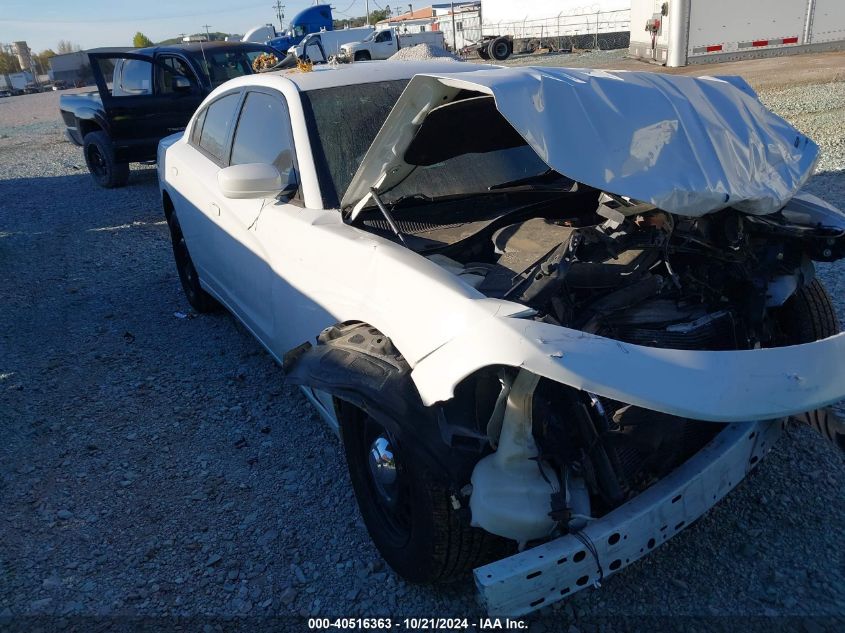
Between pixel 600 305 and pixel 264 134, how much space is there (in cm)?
210

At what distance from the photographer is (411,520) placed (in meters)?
2.34

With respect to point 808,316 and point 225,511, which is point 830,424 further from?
point 225,511

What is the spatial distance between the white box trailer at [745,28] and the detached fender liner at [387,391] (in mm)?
15249

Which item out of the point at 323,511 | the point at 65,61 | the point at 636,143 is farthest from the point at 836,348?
the point at 65,61

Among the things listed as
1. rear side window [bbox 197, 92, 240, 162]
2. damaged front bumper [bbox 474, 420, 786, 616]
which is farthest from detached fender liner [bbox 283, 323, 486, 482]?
rear side window [bbox 197, 92, 240, 162]

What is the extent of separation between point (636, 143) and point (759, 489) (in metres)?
1.48

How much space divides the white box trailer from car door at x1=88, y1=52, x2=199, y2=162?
10909mm

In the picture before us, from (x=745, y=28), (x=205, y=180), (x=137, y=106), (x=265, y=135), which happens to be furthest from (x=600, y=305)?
(x=745, y=28)

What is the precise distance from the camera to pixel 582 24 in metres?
28.0

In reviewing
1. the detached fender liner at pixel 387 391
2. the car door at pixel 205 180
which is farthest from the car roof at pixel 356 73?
the detached fender liner at pixel 387 391

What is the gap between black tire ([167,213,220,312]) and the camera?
5180 mm

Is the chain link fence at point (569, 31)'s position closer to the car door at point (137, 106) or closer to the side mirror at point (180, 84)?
the side mirror at point (180, 84)

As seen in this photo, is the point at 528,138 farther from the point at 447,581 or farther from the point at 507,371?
the point at 447,581

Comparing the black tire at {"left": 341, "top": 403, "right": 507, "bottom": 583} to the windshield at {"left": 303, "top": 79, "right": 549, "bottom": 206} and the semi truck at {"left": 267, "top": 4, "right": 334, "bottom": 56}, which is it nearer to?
the windshield at {"left": 303, "top": 79, "right": 549, "bottom": 206}
